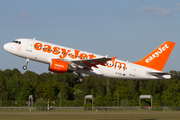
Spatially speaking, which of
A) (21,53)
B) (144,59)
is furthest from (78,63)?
(144,59)

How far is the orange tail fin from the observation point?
5356 cm

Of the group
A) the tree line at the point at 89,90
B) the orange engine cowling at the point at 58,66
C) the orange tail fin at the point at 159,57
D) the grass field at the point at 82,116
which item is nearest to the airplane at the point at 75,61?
the orange engine cowling at the point at 58,66

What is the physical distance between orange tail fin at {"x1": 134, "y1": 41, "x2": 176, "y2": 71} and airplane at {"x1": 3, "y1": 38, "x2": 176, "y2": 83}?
102 centimetres

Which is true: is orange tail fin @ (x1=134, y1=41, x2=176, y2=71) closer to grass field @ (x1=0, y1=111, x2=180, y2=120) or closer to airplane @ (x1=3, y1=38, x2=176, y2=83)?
airplane @ (x1=3, y1=38, x2=176, y2=83)

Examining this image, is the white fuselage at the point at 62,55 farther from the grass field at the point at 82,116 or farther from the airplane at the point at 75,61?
the grass field at the point at 82,116

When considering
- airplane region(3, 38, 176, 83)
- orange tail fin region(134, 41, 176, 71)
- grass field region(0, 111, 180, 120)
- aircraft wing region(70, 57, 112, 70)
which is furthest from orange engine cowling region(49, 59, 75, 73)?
orange tail fin region(134, 41, 176, 71)

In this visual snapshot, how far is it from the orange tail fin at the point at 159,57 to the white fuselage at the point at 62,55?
9.89 feet

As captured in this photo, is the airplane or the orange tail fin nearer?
the airplane

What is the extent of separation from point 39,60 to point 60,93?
274ft

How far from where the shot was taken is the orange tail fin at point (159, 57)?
53.6 metres

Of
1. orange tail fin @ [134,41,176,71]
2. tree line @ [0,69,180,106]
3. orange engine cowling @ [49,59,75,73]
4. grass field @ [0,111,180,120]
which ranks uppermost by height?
orange tail fin @ [134,41,176,71]

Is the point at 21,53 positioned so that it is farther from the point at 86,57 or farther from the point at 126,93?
the point at 126,93

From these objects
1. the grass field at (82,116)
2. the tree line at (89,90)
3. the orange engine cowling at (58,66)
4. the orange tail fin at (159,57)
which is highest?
the orange tail fin at (159,57)

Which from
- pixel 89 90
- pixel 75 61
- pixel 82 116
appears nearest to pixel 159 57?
pixel 75 61
